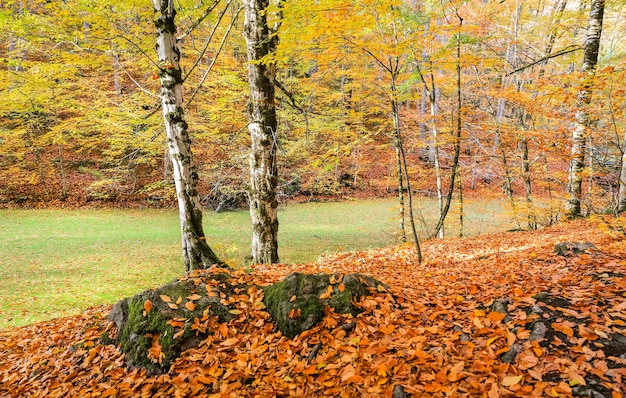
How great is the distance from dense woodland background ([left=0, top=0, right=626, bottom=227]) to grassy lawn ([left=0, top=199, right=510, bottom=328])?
5.72 feet

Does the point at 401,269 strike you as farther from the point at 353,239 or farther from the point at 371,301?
the point at 353,239

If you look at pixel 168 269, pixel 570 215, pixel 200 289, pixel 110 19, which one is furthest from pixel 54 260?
pixel 570 215

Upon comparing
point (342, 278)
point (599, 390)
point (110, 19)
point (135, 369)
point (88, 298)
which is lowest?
point (88, 298)

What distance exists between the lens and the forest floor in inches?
89.6

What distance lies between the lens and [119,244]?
11742mm

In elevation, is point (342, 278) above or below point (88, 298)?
above

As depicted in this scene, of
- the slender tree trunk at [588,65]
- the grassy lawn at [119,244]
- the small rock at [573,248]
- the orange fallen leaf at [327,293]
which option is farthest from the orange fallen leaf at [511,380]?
the slender tree trunk at [588,65]

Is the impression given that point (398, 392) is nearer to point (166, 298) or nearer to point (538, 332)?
point (538, 332)

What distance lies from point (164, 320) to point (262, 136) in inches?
139

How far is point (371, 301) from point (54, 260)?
10.6m

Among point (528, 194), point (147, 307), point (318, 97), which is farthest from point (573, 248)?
point (318, 97)

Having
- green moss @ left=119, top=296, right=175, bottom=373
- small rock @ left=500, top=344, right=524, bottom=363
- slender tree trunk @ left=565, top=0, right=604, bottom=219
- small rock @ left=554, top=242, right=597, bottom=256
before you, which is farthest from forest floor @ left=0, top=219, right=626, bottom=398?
slender tree trunk @ left=565, top=0, right=604, bottom=219

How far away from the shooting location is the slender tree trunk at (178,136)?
4762 millimetres

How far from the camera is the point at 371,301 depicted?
3359mm
